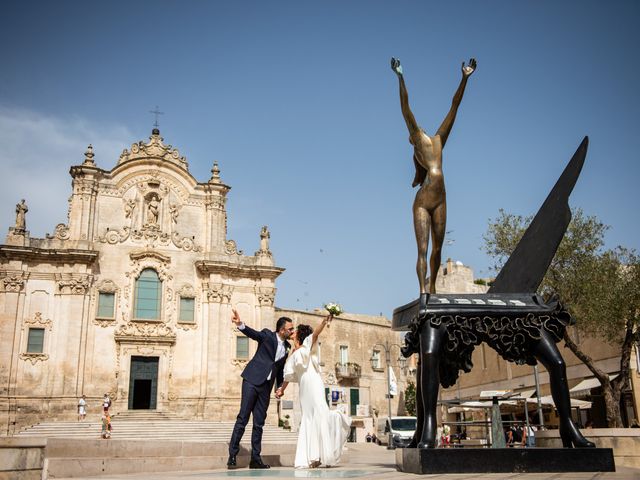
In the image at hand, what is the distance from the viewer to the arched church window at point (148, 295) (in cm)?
3014

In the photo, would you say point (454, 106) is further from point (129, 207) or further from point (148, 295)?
point (129, 207)

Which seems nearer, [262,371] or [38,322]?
[262,371]

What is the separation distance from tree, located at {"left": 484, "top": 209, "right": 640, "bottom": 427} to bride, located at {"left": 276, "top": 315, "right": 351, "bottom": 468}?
41.5 feet

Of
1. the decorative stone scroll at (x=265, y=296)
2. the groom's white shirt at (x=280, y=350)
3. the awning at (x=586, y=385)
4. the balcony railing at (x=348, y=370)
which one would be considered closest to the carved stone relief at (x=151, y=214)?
the decorative stone scroll at (x=265, y=296)

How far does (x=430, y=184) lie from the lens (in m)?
7.66

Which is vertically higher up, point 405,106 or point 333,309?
point 405,106

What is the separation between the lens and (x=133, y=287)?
30281 mm

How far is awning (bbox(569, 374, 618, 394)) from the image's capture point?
23.8 metres

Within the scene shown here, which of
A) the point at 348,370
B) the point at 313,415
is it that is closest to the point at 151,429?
the point at 348,370

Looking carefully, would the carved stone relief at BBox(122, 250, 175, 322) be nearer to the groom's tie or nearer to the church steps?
the church steps

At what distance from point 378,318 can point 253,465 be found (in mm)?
42224

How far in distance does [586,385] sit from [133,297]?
67.3 ft

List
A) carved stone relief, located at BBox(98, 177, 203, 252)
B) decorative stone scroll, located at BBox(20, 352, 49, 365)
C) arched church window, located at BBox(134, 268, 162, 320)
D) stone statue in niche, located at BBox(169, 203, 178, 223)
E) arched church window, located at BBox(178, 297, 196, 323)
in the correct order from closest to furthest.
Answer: decorative stone scroll, located at BBox(20, 352, 49, 365) < arched church window, located at BBox(134, 268, 162, 320) < arched church window, located at BBox(178, 297, 196, 323) < carved stone relief, located at BBox(98, 177, 203, 252) < stone statue in niche, located at BBox(169, 203, 178, 223)

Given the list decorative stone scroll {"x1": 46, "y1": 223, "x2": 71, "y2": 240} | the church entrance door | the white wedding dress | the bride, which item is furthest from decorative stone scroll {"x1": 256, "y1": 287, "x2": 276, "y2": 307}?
the white wedding dress
